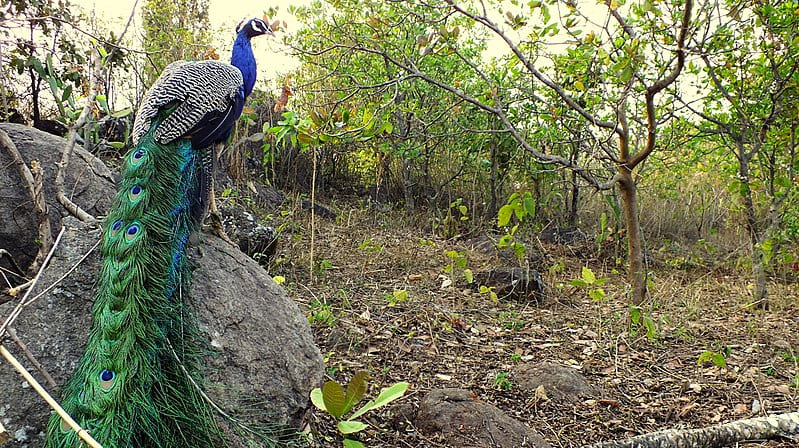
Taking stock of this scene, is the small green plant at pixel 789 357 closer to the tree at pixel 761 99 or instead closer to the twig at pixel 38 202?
the tree at pixel 761 99

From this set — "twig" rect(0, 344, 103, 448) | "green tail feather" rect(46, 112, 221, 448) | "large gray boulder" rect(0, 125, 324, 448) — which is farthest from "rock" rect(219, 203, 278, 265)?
"twig" rect(0, 344, 103, 448)

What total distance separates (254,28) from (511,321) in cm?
278

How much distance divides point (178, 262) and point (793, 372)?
11.0 feet

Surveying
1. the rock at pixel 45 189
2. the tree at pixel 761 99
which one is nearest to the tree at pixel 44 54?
the rock at pixel 45 189

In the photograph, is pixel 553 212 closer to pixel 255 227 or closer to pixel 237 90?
pixel 255 227

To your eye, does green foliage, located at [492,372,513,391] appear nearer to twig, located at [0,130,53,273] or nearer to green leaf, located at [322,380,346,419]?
green leaf, located at [322,380,346,419]

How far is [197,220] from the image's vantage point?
2629 millimetres

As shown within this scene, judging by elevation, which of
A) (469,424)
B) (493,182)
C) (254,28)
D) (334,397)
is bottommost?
(469,424)

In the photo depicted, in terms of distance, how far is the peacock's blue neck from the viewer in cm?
348

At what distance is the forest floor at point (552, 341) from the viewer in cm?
290

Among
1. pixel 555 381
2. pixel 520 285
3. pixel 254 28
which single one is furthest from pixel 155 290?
pixel 520 285

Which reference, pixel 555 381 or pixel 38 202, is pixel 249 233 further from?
pixel 555 381

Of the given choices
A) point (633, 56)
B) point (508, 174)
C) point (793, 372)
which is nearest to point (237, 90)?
point (633, 56)

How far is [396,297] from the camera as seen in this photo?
4.34 m
